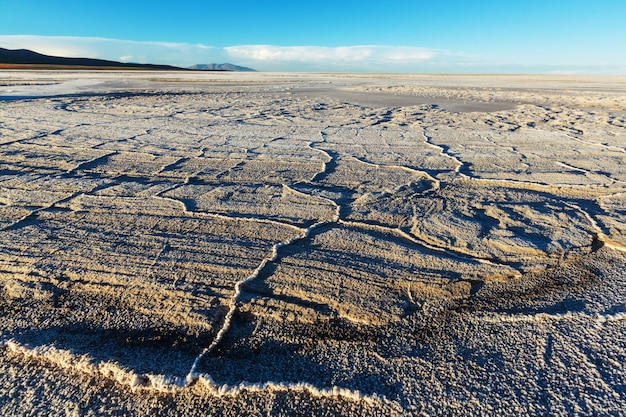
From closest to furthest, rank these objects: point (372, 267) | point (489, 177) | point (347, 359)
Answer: point (347, 359) → point (372, 267) → point (489, 177)

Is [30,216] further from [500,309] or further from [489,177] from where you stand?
[489,177]

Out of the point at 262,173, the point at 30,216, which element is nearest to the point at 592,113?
the point at 262,173

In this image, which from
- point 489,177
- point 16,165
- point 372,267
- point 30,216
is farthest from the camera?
point 16,165

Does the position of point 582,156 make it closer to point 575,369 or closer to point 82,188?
point 575,369

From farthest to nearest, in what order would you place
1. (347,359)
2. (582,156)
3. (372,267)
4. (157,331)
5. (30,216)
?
(582,156) < (30,216) < (372,267) < (157,331) < (347,359)

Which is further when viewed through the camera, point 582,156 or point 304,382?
point 582,156

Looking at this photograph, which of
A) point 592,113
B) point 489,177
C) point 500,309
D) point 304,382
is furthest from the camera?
point 592,113

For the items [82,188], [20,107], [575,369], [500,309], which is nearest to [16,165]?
[82,188]
